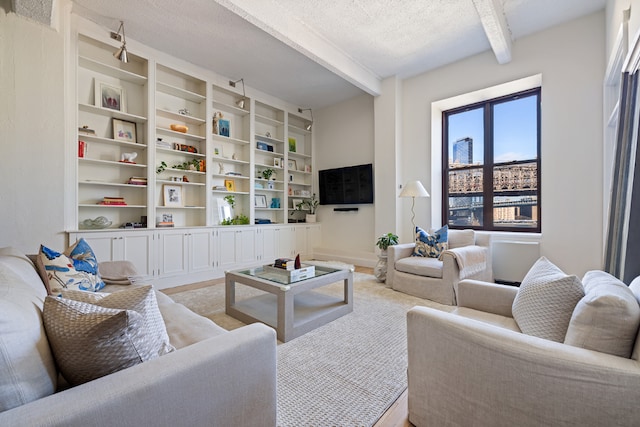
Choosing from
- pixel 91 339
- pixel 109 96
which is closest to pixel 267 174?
pixel 109 96

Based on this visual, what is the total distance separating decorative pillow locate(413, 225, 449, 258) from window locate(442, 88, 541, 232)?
0.98 meters

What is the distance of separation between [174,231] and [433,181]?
3864 mm

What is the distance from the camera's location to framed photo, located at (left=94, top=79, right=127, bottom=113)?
134 inches

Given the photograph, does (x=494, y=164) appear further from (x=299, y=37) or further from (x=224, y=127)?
(x=224, y=127)

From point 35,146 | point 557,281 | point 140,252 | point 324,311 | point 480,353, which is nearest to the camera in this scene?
point 480,353

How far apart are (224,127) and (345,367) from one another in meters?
4.18

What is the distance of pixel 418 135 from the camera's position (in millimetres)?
4441

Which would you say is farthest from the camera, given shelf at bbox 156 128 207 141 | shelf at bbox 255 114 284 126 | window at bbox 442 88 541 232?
shelf at bbox 255 114 284 126

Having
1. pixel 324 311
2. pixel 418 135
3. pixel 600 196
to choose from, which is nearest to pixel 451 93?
pixel 418 135

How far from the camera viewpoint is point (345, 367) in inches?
68.8

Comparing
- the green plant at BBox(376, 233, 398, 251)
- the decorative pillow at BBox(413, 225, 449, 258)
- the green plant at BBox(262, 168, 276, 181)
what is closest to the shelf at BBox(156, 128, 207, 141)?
the green plant at BBox(262, 168, 276, 181)

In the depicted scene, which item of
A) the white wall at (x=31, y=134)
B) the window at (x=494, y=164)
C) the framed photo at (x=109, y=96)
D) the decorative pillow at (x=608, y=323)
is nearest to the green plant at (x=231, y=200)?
the framed photo at (x=109, y=96)

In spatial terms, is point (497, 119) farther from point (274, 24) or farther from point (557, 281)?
point (557, 281)

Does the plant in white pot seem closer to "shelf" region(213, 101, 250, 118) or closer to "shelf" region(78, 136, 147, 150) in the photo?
"shelf" region(213, 101, 250, 118)
